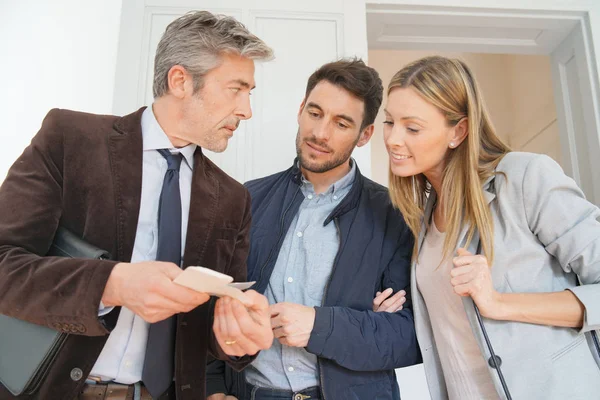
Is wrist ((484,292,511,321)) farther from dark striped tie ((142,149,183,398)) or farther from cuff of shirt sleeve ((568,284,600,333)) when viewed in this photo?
dark striped tie ((142,149,183,398))

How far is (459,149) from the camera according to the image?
182 cm

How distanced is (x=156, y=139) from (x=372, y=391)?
A: 1091mm

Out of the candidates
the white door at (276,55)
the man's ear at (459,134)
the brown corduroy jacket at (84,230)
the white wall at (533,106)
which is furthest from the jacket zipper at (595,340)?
the white wall at (533,106)

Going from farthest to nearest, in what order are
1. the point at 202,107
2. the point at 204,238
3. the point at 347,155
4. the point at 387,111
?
the point at 347,155 → the point at 387,111 → the point at 202,107 → the point at 204,238

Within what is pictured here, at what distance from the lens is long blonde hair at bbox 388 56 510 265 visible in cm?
164

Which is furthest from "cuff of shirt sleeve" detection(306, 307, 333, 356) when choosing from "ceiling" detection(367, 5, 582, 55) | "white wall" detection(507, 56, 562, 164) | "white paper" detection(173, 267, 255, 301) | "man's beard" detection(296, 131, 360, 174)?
"white wall" detection(507, 56, 562, 164)

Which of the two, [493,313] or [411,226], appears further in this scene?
[411,226]

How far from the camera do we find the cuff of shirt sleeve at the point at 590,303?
1.38 meters

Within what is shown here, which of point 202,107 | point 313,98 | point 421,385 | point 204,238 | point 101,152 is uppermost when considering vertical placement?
point 313,98

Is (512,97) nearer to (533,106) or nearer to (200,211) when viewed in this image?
(533,106)

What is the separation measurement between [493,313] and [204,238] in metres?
0.84

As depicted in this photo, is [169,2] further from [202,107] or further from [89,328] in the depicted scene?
[89,328]

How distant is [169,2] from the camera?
10.6ft

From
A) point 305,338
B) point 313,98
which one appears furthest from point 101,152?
point 313,98
